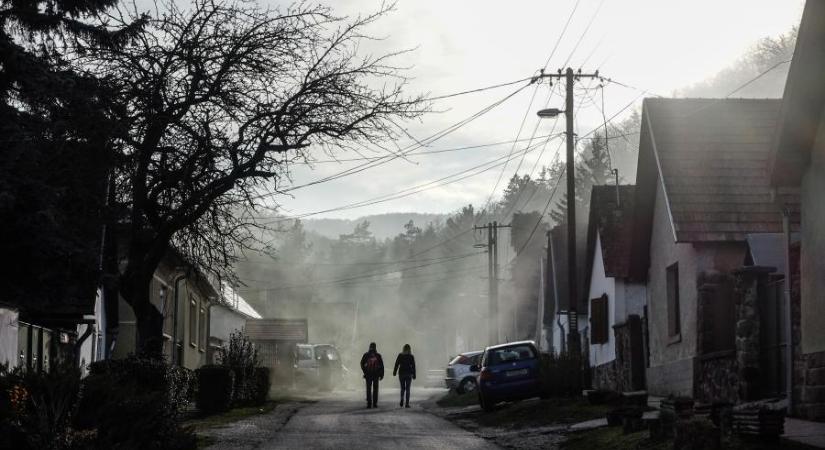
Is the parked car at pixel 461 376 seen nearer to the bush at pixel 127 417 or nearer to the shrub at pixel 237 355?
the shrub at pixel 237 355

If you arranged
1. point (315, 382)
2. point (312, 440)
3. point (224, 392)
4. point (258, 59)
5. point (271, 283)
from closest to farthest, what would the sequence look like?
point (312, 440)
point (258, 59)
point (224, 392)
point (315, 382)
point (271, 283)

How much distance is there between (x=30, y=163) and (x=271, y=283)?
123m

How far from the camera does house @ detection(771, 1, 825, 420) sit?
11625mm

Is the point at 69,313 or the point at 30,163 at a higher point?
the point at 30,163

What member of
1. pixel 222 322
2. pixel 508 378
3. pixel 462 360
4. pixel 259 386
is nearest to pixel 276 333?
pixel 222 322

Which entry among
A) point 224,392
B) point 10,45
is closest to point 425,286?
point 224,392

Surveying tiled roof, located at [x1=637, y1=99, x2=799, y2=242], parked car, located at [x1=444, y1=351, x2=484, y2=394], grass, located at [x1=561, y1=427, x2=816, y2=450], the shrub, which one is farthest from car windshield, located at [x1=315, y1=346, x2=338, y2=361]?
grass, located at [x1=561, y1=427, x2=816, y2=450]

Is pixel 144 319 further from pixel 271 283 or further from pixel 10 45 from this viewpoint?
pixel 271 283

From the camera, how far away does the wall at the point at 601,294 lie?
3300cm

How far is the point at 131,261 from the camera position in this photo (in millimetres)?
20250

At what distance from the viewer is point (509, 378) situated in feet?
89.7

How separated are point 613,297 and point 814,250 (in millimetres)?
20933

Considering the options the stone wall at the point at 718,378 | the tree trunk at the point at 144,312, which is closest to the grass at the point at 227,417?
the tree trunk at the point at 144,312

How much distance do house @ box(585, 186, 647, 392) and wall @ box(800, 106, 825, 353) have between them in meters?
15.8
